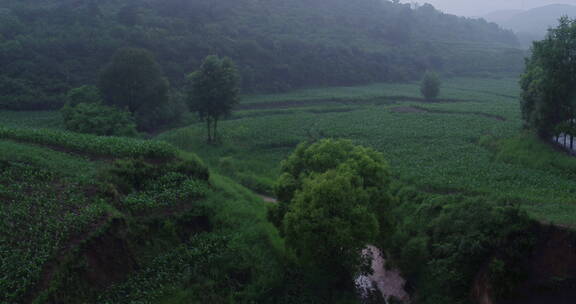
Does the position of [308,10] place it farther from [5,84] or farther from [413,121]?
[5,84]

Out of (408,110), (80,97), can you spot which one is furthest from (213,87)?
(408,110)

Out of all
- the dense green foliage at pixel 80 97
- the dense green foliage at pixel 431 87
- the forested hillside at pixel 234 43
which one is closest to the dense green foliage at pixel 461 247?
the dense green foliage at pixel 80 97

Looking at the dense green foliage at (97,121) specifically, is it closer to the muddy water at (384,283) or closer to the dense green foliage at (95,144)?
the dense green foliage at (95,144)

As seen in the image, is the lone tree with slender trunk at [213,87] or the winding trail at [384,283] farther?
the lone tree with slender trunk at [213,87]

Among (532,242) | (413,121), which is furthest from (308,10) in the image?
(532,242)

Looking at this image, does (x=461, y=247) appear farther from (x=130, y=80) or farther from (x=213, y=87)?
(x=130, y=80)

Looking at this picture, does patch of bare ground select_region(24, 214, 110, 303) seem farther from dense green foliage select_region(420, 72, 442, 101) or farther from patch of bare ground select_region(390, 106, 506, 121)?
A: dense green foliage select_region(420, 72, 442, 101)

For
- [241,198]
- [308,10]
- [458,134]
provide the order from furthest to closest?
[308,10] < [458,134] < [241,198]
